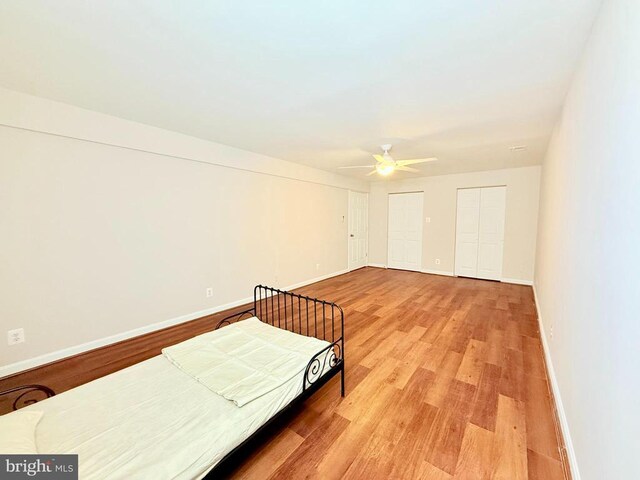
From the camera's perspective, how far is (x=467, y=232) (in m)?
6.14

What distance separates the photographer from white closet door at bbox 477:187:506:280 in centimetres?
575

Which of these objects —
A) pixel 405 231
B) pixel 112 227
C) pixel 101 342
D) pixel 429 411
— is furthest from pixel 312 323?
pixel 405 231

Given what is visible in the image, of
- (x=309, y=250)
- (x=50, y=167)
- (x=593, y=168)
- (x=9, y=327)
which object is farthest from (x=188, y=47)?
(x=309, y=250)

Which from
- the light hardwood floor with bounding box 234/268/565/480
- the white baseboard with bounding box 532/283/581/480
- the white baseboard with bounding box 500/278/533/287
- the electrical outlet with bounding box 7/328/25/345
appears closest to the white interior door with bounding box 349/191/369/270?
the white baseboard with bounding box 500/278/533/287

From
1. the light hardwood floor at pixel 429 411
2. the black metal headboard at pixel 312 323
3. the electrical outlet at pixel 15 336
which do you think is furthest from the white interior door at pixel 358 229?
the electrical outlet at pixel 15 336

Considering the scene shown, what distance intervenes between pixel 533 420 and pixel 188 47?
11.6 feet

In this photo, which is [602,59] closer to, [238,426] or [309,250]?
[238,426]

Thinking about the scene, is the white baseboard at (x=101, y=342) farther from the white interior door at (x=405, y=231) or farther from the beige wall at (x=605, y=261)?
the white interior door at (x=405, y=231)

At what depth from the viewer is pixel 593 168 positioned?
1.45 metres

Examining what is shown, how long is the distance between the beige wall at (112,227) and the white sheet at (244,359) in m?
1.49

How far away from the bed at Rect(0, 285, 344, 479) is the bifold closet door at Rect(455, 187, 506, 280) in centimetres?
542

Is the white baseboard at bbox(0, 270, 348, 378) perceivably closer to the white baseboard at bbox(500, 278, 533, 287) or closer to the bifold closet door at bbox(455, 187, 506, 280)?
the bifold closet door at bbox(455, 187, 506, 280)

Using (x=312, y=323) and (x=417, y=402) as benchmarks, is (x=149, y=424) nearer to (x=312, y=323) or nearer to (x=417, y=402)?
(x=417, y=402)

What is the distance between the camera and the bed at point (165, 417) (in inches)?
45.9
